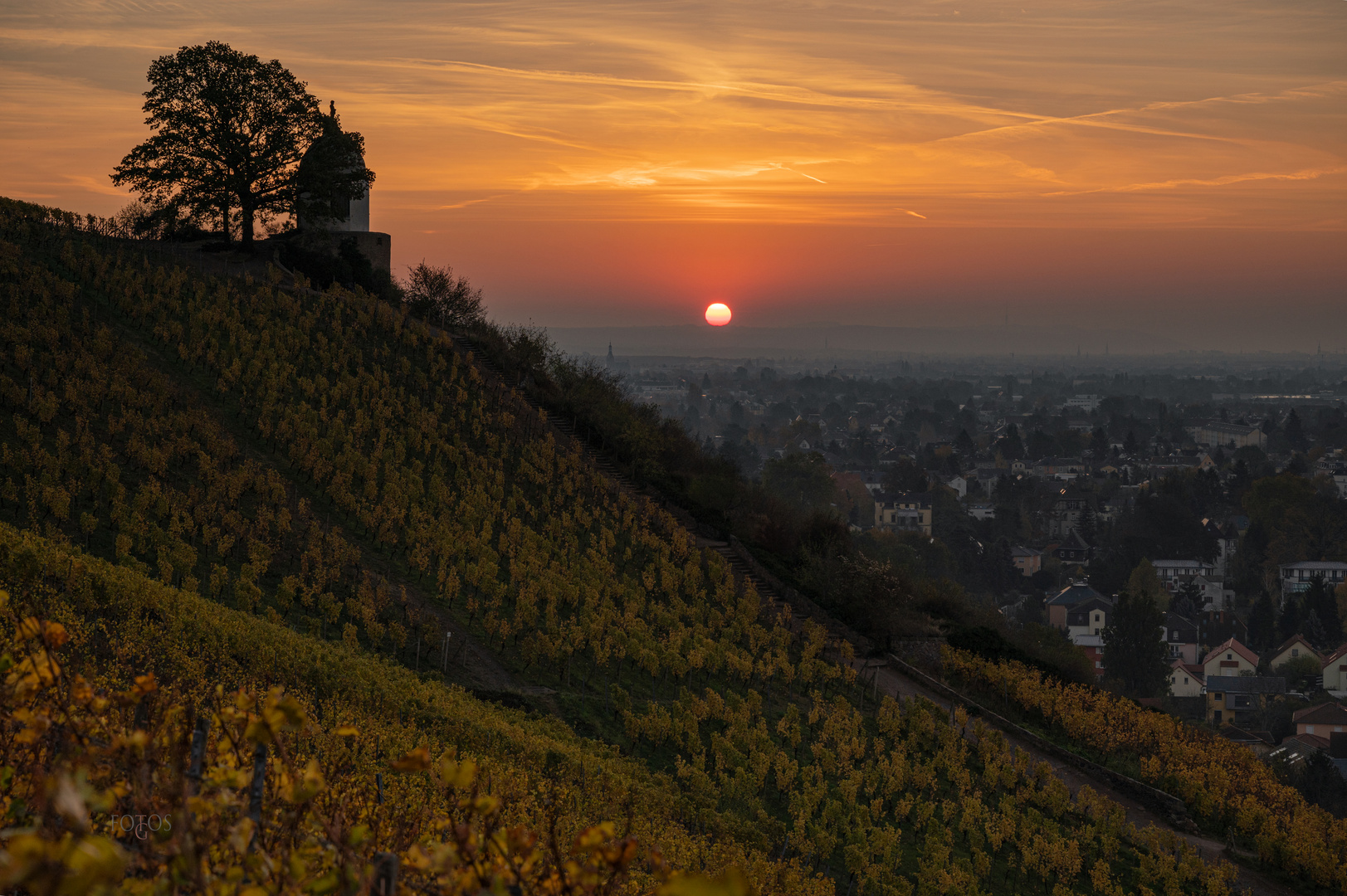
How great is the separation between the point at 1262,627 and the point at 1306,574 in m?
15.7

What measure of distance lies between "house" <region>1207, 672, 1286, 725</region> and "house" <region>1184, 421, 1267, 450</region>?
95.0 metres

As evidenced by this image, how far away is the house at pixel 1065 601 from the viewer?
209 feet

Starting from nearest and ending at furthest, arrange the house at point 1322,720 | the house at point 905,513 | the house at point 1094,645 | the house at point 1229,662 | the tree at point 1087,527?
Result: the house at point 1322,720, the house at point 1229,662, the house at point 1094,645, the tree at point 1087,527, the house at point 905,513

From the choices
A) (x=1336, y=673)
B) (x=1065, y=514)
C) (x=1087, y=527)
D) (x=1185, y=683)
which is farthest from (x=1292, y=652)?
(x=1065, y=514)

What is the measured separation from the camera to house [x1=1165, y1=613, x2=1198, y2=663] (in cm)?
5953

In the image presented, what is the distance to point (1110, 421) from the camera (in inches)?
6191

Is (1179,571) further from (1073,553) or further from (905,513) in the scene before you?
(905,513)

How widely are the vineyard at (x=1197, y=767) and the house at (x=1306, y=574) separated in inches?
2240

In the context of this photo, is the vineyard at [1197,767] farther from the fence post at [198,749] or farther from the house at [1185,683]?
the house at [1185,683]

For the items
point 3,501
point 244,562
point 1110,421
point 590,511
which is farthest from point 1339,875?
point 1110,421

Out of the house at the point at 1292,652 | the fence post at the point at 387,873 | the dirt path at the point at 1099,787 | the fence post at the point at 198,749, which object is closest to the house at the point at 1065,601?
the house at the point at 1292,652

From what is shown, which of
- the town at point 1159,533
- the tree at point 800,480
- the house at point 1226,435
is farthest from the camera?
the house at point 1226,435

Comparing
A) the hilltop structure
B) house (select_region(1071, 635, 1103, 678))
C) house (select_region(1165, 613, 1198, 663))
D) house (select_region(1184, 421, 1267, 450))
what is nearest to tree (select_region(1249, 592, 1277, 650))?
house (select_region(1165, 613, 1198, 663))

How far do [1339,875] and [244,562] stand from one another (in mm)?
17140
